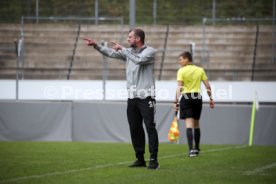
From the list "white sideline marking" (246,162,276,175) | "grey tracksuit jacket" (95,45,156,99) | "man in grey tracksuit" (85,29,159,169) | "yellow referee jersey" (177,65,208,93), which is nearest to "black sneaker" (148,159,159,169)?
"man in grey tracksuit" (85,29,159,169)

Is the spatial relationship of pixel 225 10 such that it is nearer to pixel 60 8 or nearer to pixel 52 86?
pixel 60 8

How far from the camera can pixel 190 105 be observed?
51.8 feet

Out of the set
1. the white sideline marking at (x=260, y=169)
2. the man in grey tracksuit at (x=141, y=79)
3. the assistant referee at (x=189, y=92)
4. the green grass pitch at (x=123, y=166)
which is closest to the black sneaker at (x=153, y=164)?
the man in grey tracksuit at (x=141, y=79)

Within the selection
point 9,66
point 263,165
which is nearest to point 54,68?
point 9,66

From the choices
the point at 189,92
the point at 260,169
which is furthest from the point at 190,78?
the point at 260,169

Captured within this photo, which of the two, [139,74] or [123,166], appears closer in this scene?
[139,74]

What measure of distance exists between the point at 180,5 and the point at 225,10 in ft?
5.10

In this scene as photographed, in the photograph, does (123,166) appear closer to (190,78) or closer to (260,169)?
(260,169)

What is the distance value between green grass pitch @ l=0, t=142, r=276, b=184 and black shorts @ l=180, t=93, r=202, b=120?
0.73 meters

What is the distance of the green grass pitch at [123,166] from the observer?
10.9 meters

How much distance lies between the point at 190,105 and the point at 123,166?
3110 mm

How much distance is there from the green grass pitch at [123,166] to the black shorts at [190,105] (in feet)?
2.41

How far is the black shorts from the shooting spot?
621 inches

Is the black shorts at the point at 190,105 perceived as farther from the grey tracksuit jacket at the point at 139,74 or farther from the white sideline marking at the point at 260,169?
the grey tracksuit jacket at the point at 139,74
